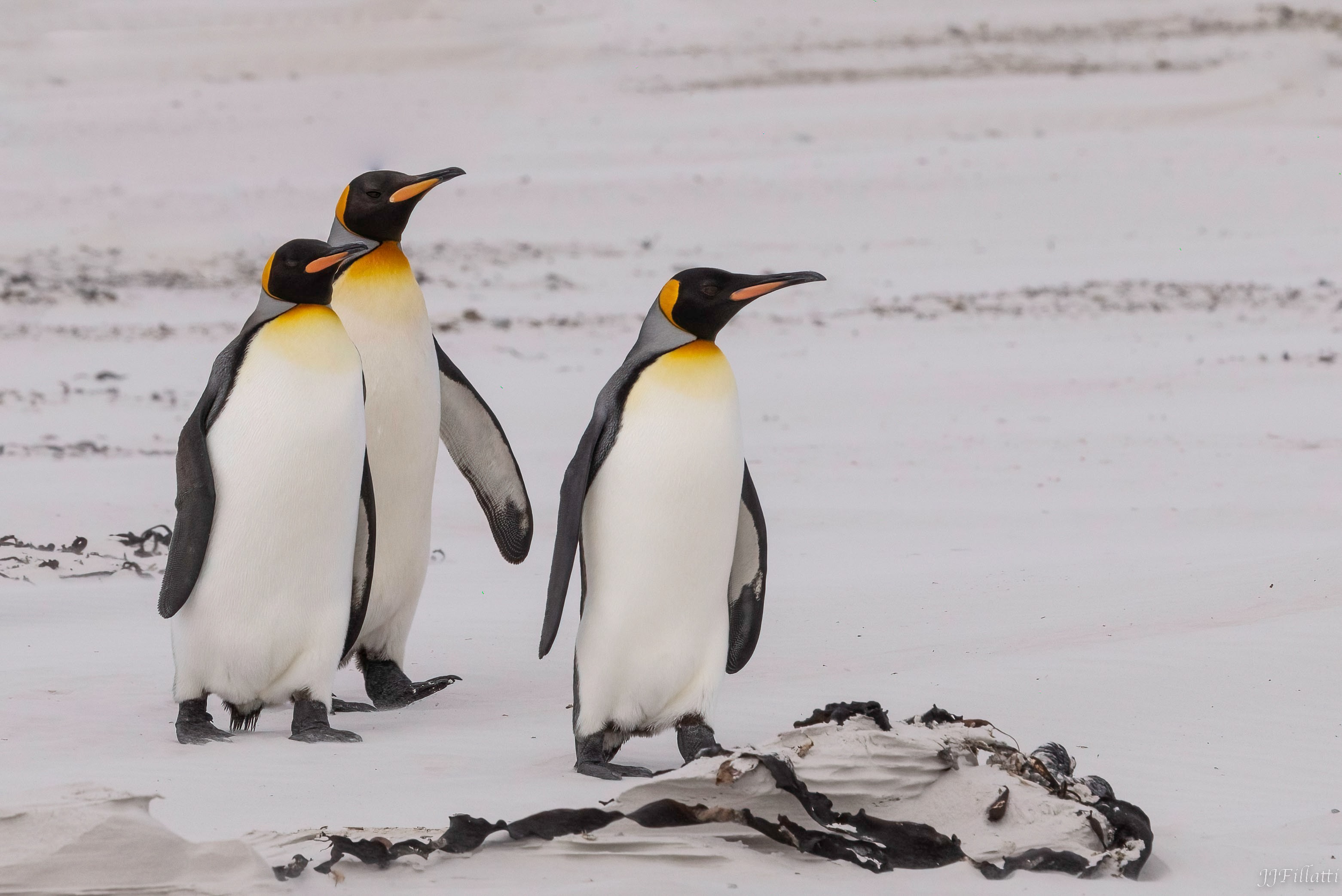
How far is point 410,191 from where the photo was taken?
499 cm

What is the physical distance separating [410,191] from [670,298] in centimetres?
113

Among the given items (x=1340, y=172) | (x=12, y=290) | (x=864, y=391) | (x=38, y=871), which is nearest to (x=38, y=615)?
(x=38, y=871)

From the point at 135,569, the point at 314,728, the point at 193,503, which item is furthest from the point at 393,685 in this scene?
the point at 135,569

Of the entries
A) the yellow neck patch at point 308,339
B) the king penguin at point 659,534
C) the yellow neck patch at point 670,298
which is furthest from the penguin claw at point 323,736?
the yellow neck patch at point 670,298

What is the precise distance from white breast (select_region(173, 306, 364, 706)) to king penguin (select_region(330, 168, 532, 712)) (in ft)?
1.63

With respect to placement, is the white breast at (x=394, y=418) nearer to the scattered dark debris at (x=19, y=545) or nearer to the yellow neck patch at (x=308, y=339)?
the yellow neck patch at (x=308, y=339)

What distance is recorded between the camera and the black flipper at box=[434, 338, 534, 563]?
541cm

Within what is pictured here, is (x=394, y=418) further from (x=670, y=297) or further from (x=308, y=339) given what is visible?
(x=670, y=297)

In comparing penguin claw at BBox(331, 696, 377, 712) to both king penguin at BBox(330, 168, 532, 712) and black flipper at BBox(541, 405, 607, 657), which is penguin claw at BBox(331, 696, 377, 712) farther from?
black flipper at BBox(541, 405, 607, 657)

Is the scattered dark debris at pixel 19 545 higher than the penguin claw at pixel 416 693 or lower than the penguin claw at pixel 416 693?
higher

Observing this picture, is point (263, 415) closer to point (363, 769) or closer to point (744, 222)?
point (363, 769)

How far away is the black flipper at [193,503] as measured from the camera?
432 centimetres

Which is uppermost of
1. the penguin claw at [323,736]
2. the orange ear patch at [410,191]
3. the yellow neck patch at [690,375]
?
the orange ear patch at [410,191]

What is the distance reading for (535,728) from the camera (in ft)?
15.1
